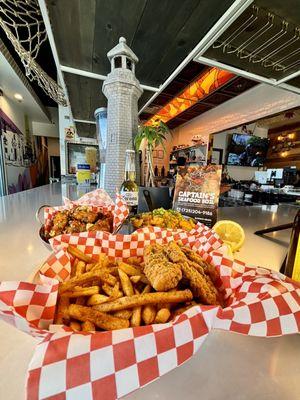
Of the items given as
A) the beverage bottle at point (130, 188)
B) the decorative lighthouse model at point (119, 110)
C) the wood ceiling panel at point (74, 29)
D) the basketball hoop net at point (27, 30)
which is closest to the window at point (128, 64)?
the decorative lighthouse model at point (119, 110)

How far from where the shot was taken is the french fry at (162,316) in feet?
1.09

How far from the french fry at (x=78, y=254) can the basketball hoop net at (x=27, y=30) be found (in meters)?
1.79

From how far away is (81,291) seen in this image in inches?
15.2

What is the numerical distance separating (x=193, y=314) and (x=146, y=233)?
0.32 m

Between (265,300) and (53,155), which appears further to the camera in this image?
(53,155)

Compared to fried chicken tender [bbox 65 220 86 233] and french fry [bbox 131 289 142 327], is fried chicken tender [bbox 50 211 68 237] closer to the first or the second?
fried chicken tender [bbox 65 220 86 233]

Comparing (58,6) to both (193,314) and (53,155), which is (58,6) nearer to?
(193,314)

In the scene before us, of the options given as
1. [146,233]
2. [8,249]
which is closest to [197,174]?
[146,233]

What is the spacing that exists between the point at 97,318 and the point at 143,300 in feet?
0.28

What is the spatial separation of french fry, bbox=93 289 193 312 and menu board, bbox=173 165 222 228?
563mm

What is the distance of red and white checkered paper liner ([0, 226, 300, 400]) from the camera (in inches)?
8.5

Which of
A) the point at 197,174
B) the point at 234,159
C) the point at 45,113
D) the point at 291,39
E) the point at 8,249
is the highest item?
the point at 45,113

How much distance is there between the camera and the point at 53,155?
403 inches

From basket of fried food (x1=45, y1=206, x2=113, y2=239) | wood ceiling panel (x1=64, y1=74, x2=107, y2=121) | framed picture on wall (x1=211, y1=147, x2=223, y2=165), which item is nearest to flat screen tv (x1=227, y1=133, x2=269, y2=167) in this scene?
framed picture on wall (x1=211, y1=147, x2=223, y2=165)
